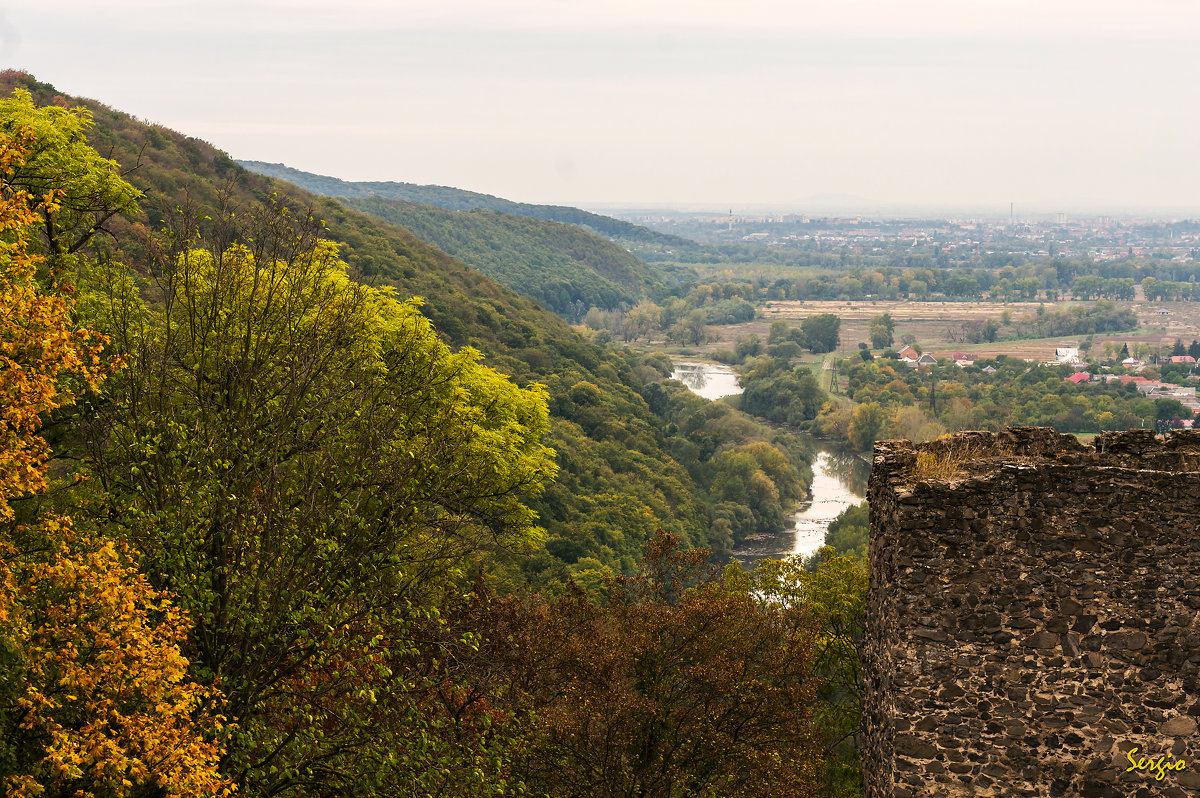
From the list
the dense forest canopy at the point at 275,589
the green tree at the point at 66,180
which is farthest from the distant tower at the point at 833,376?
the green tree at the point at 66,180

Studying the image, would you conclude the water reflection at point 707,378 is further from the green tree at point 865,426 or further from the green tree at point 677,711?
the green tree at point 677,711

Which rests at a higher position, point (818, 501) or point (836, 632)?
point (836, 632)

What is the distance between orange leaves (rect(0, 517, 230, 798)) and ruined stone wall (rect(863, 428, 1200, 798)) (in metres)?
6.37

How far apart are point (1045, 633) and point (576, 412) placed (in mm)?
58988

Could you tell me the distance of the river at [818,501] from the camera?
63.3 meters

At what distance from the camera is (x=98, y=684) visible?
350 inches

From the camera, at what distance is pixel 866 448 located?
91.8 metres

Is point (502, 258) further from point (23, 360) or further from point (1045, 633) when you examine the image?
point (1045, 633)

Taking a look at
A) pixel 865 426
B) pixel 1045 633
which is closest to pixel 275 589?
pixel 1045 633

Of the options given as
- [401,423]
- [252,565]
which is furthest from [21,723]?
[401,423]

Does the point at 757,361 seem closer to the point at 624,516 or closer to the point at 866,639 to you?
the point at 624,516

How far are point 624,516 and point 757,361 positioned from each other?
82.2m

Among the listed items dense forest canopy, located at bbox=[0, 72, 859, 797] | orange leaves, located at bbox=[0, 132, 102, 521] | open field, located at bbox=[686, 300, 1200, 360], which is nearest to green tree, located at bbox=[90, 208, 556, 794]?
dense forest canopy, located at bbox=[0, 72, 859, 797]

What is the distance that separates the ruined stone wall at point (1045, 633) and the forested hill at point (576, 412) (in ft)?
84.4
